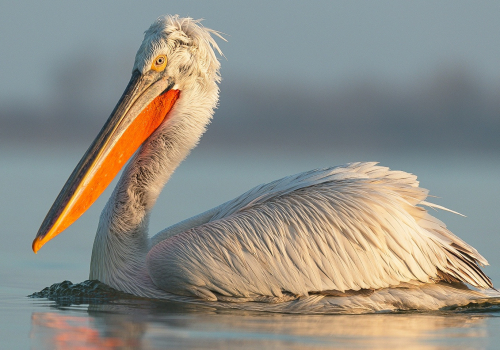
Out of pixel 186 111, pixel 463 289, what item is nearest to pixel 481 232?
pixel 463 289

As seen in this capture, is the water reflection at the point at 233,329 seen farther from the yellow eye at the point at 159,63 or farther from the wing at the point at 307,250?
the yellow eye at the point at 159,63

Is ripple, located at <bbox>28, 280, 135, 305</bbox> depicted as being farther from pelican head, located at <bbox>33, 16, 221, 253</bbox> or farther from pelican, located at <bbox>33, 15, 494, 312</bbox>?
pelican head, located at <bbox>33, 16, 221, 253</bbox>

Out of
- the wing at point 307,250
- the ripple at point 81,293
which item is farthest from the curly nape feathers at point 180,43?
the ripple at point 81,293

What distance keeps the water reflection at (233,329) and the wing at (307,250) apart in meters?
0.20

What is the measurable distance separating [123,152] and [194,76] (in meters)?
0.71

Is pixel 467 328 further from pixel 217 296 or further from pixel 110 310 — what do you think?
pixel 110 310

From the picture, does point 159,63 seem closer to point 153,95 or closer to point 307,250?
point 153,95

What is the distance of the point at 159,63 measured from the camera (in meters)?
6.00

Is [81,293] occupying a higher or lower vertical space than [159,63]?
lower

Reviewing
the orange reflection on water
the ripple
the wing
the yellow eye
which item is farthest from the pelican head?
the orange reflection on water

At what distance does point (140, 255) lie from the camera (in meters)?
5.79

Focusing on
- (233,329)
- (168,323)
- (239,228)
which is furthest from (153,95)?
(233,329)

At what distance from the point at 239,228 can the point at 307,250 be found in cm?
44

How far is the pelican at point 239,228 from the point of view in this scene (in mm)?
5410
